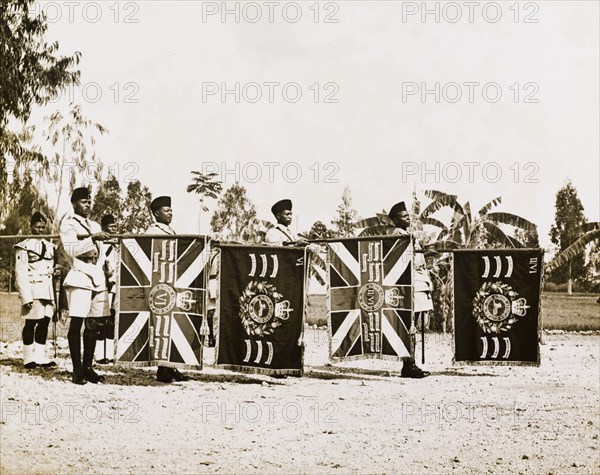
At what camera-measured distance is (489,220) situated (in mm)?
13227

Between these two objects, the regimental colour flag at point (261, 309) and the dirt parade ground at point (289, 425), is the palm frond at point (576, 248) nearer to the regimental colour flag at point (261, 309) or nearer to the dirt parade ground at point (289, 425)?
the dirt parade ground at point (289, 425)

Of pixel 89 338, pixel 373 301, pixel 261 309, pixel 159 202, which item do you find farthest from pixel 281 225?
pixel 89 338

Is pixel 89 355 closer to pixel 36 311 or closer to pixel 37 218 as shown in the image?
pixel 36 311

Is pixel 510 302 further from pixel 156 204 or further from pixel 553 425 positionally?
pixel 156 204

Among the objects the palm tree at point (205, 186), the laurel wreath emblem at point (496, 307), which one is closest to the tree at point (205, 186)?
the palm tree at point (205, 186)

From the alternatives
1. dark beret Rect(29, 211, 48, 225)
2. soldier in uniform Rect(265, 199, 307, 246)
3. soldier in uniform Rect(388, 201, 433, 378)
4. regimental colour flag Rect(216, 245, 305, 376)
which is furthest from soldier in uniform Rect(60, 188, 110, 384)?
soldier in uniform Rect(388, 201, 433, 378)

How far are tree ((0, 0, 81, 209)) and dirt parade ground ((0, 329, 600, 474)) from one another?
84.2 inches

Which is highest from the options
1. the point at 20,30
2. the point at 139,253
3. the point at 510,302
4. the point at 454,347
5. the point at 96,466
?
the point at 20,30

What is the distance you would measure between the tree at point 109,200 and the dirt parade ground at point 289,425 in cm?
155

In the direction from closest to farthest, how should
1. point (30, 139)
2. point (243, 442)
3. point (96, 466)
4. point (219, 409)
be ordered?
point (96, 466)
point (243, 442)
point (219, 409)
point (30, 139)

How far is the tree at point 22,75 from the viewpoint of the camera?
23.4 feet

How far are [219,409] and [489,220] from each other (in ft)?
27.9

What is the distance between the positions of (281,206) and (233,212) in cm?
277

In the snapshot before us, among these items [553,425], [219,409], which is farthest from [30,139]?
[553,425]
